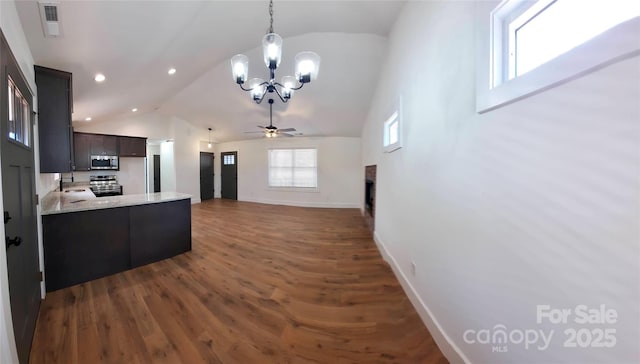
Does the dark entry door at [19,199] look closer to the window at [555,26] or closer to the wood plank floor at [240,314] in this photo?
the wood plank floor at [240,314]

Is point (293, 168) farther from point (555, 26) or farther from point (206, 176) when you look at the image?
point (555, 26)

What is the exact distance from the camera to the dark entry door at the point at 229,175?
945 cm

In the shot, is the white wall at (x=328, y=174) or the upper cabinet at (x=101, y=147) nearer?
the upper cabinet at (x=101, y=147)

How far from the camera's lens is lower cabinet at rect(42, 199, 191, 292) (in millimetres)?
2436

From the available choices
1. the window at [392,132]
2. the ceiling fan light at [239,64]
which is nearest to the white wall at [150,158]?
the ceiling fan light at [239,64]

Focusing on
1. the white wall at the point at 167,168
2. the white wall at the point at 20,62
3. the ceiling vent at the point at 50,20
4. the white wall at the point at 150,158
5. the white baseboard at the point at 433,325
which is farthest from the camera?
the white wall at the point at 150,158

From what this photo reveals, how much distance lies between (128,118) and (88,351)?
24.0 ft

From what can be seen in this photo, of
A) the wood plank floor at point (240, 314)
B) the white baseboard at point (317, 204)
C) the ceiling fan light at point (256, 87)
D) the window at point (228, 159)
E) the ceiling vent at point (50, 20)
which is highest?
the ceiling fan light at point (256, 87)

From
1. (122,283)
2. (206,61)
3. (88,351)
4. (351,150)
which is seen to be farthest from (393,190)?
(351,150)

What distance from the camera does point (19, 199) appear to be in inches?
62.5

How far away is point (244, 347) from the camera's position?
167 centimetres

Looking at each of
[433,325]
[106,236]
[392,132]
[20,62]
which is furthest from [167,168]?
[433,325]

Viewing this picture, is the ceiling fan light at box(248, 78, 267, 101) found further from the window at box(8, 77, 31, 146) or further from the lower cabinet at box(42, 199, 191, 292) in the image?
the window at box(8, 77, 31, 146)

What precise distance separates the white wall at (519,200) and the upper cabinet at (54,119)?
12.8 feet
